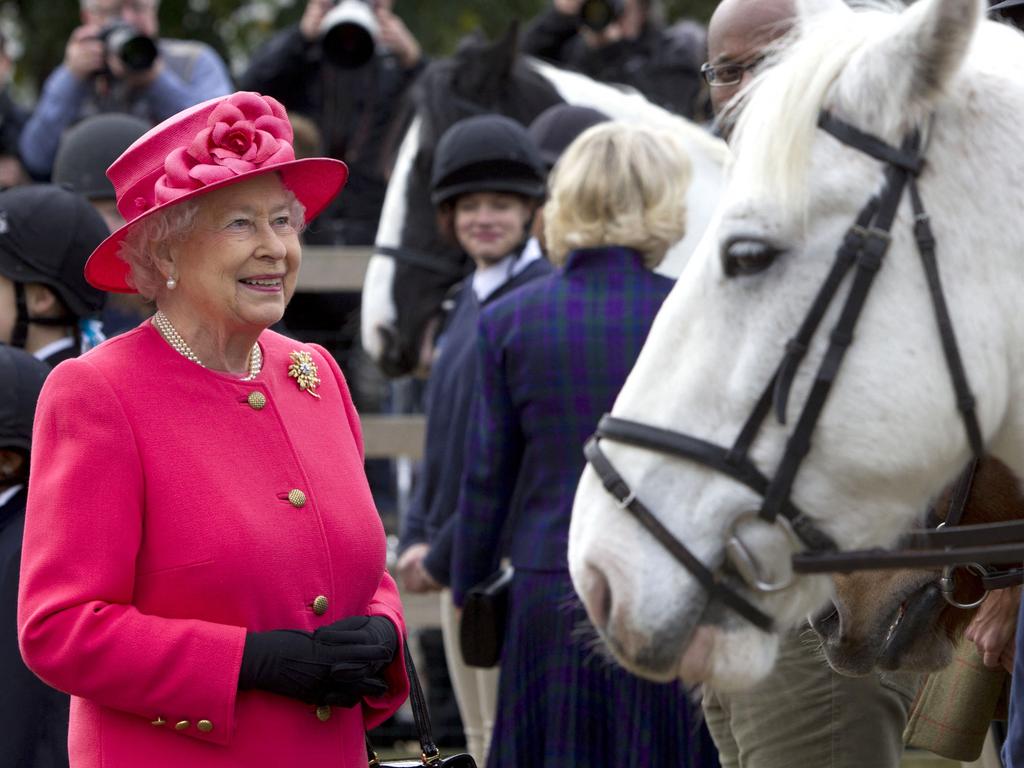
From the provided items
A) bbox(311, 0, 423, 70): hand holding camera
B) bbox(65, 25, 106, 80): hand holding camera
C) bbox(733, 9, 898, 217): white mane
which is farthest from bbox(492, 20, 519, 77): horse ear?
bbox(733, 9, 898, 217): white mane

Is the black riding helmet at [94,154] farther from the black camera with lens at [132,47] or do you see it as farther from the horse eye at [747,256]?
the horse eye at [747,256]

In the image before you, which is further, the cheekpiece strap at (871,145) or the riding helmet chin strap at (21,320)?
the riding helmet chin strap at (21,320)

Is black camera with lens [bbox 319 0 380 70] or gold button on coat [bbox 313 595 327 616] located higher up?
gold button on coat [bbox 313 595 327 616]

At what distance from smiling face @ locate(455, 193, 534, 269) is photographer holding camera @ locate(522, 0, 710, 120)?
2.12 meters

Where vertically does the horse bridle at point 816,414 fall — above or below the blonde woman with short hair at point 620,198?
above

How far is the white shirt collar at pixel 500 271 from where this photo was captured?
5.39 meters

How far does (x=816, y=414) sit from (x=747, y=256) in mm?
245

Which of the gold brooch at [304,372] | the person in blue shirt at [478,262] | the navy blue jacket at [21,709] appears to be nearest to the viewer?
the gold brooch at [304,372]

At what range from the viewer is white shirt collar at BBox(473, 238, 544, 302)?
5395 mm

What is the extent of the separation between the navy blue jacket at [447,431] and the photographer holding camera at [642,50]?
2374 mm

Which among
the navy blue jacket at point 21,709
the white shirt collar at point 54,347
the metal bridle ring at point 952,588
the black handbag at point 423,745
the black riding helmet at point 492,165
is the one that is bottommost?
the navy blue jacket at point 21,709

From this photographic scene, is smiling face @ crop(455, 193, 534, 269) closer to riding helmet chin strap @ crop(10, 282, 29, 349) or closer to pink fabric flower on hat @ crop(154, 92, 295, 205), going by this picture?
riding helmet chin strap @ crop(10, 282, 29, 349)

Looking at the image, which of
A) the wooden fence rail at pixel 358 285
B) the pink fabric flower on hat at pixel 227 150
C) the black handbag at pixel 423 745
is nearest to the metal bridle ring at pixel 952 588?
the black handbag at pixel 423 745

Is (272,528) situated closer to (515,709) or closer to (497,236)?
(515,709)
